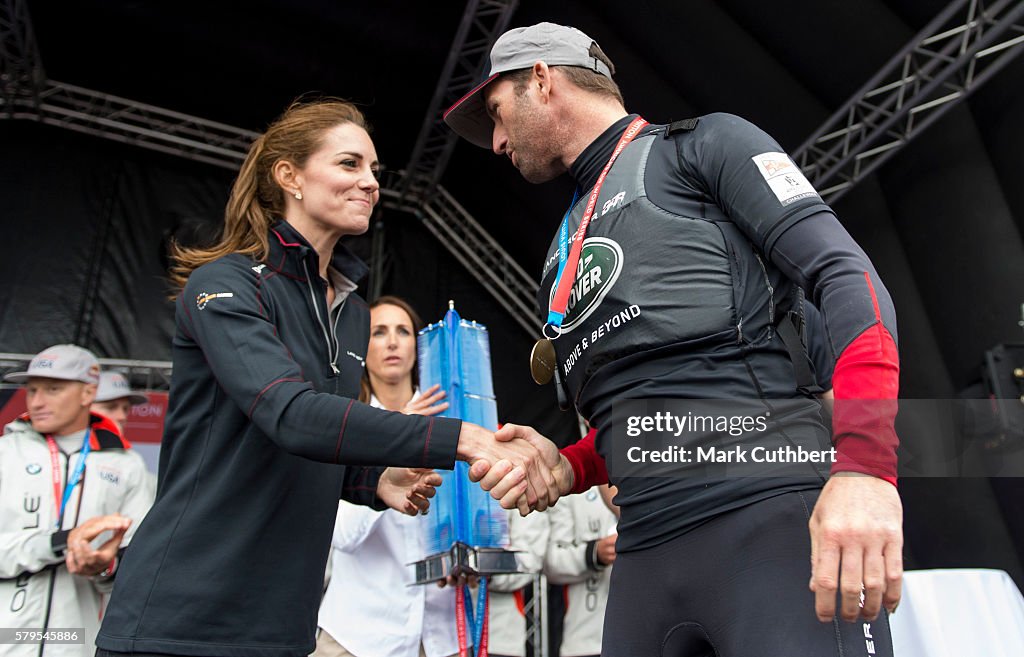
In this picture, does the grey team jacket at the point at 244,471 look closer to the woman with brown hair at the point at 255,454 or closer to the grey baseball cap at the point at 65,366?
the woman with brown hair at the point at 255,454

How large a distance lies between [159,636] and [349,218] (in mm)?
1096

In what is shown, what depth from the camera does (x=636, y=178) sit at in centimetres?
156

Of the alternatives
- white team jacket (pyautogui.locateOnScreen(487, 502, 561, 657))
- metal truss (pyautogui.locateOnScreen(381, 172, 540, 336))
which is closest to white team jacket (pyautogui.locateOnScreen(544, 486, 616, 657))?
white team jacket (pyautogui.locateOnScreen(487, 502, 561, 657))

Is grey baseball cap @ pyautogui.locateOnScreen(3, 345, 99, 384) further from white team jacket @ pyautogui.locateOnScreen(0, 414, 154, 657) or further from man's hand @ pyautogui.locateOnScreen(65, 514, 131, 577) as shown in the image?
man's hand @ pyautogui.locateOnScreen(65, 514, 131, 577)

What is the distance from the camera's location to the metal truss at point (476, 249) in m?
7.84

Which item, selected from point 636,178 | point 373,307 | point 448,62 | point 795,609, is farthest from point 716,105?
point 795,609

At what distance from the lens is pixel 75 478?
3732mm

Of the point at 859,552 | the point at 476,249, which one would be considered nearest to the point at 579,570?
the point at 859,552

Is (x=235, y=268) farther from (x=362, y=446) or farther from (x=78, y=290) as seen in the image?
(x=78, y=290)

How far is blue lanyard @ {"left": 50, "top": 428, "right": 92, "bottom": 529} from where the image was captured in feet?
12.0

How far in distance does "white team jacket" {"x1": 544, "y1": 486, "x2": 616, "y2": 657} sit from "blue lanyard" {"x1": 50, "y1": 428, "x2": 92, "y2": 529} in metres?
2.35

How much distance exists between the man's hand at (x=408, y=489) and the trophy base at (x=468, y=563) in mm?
575

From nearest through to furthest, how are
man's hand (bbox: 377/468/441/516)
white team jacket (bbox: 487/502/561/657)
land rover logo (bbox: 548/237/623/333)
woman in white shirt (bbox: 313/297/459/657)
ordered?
land rover logo (bbox: 548/237/623/333) < man's hand (bbox: 377/468/441/516) < woman in white shirt (bbox: 313/297/459/657) < white team jacket (bbox: 487/502/561/657)

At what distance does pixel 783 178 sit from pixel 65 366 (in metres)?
3.85
